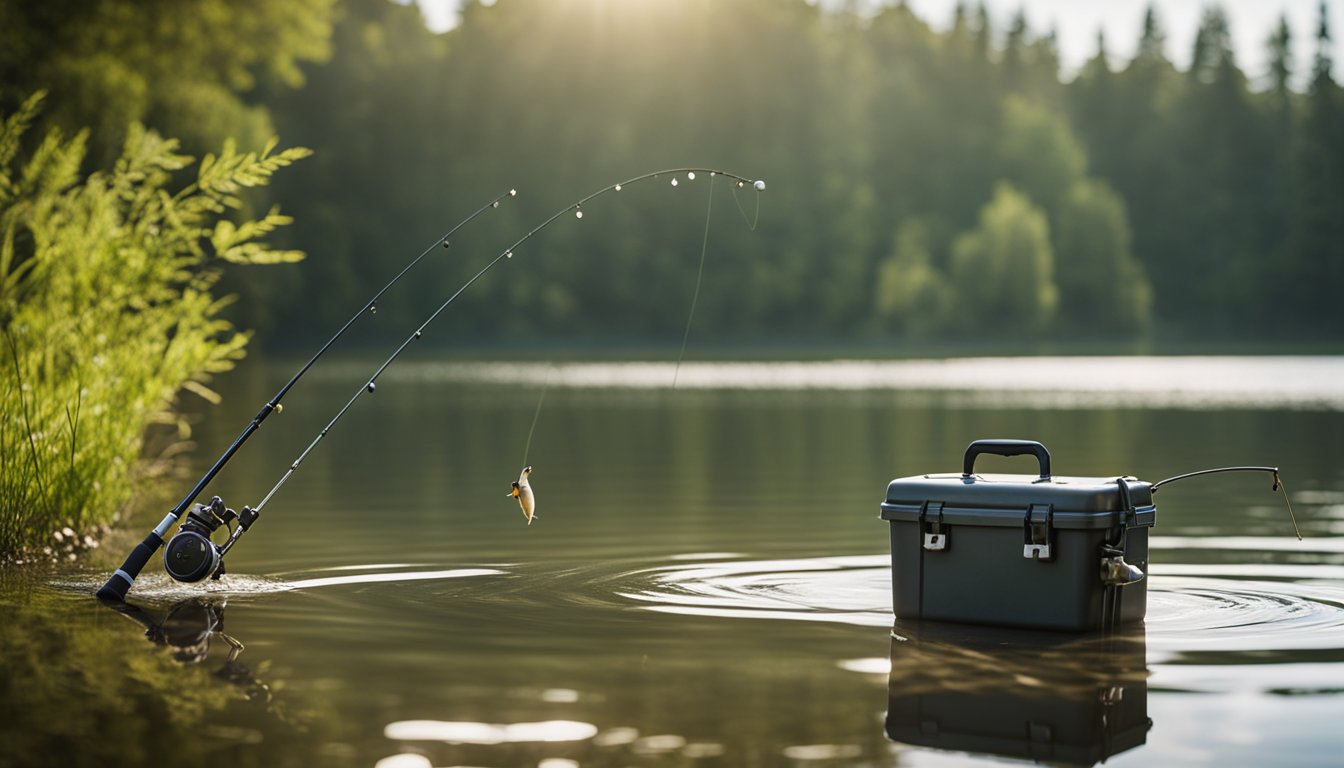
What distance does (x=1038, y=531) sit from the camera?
8.12 meters

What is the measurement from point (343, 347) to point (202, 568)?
75.1m

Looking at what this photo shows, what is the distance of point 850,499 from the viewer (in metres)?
15.9

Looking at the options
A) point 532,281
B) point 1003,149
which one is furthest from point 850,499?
point 1003,149

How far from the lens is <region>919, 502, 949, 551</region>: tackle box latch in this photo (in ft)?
27.4

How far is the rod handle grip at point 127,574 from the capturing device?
9.20 meters

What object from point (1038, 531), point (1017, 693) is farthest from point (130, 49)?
point (1017, 693)

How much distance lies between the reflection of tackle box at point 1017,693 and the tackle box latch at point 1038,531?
0.39 m

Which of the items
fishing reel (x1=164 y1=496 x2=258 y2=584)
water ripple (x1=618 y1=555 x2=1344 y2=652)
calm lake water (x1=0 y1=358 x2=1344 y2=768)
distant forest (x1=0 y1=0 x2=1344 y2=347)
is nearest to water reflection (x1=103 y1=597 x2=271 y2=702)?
calm lake water (x1=0 y1=358 x2=1344 y2=768)

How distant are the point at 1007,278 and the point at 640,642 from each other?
7918 cm

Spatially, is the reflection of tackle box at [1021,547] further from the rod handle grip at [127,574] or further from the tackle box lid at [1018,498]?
the rod handle grip at [127,574]

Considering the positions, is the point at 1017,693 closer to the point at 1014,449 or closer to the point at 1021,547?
the point at 1021,547

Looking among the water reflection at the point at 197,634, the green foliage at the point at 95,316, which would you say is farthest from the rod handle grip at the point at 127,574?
the green foliage at the point at 95,316

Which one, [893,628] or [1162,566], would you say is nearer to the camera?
[893,628]

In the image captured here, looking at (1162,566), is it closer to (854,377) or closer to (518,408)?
(518,408)
